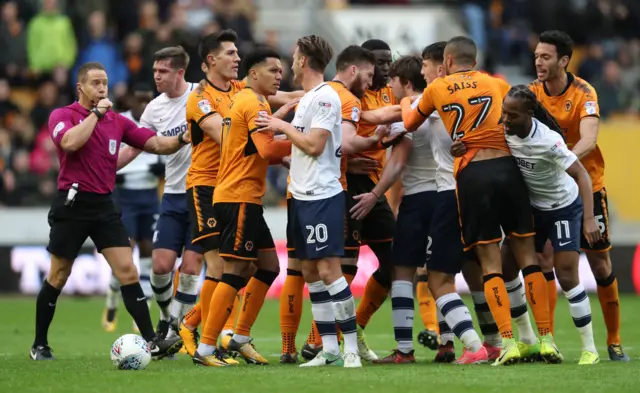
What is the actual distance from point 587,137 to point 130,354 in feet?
14.5

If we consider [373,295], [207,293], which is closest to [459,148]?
[373,295]

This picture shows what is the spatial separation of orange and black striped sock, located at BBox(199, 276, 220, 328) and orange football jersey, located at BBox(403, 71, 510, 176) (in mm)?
2413

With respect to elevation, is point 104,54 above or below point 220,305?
above

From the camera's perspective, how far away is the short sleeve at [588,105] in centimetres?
1126

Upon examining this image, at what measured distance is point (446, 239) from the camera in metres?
10.9

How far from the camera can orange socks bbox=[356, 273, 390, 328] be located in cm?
1170

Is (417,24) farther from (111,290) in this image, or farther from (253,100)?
(253,100)

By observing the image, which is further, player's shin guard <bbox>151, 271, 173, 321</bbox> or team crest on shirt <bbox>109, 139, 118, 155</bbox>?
player's shin guard <bbox>151, 271, 173, 321</bbox>

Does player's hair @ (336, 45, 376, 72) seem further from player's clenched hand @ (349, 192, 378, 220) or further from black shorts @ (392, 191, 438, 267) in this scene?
black shorts @ (392, 191, 438, 267)

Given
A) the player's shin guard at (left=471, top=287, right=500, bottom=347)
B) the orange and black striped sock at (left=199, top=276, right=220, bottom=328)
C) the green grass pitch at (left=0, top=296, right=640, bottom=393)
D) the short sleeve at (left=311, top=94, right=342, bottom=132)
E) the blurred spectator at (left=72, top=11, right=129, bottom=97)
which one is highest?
the blurred spectator at (left=72, top=11, right=129, bottom=97)

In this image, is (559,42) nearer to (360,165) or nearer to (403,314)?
(360,165)

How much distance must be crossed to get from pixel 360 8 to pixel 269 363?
621 inches

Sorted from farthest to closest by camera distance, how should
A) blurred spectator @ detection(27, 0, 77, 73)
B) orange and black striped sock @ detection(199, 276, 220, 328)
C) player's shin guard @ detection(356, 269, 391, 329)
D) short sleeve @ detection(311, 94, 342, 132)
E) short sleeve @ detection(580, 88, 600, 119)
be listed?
blurred spectator @ detection(27, 0, 77, 73) → player's shin guard @ detection(356, 269, 391, 329) → short sleeve @ detection(580, 88, 600, 119) → orange and black striped sock @ detection(199, 276, 220, 328) → short sleeve @ detection(311, 94, 342, 132)

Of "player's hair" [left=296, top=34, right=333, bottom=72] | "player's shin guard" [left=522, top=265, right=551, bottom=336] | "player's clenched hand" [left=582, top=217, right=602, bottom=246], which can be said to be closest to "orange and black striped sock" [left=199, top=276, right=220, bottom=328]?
"player's hair" [left=296, top=34, right=333, bottom=72]
